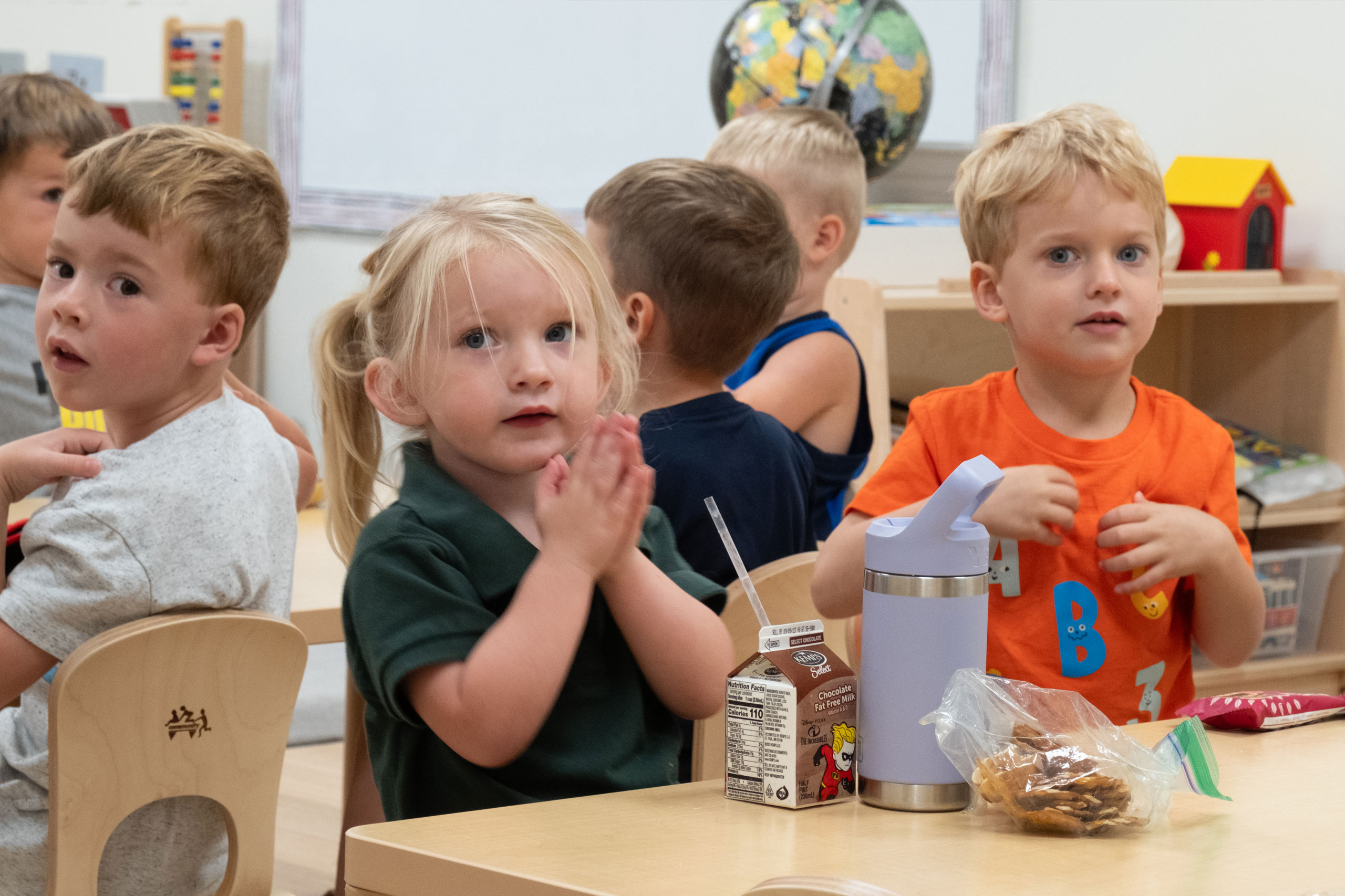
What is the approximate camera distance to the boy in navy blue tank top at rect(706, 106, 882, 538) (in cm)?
200

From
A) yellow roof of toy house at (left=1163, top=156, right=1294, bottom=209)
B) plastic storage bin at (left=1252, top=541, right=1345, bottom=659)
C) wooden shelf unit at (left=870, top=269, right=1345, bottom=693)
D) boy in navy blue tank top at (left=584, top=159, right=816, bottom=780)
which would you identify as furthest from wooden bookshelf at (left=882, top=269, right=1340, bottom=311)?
boy in navy blue tank top at (left=584, top=159, right=816, bottom=780)

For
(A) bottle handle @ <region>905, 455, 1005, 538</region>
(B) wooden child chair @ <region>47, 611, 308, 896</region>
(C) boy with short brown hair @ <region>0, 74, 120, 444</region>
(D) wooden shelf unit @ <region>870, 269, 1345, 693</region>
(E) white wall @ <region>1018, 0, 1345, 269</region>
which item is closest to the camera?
(A) bottle handle @ <region>905, 455, 1005, 538</region>

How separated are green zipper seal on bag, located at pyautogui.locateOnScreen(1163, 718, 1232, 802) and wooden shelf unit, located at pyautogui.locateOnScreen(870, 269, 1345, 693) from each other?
5.34 feet

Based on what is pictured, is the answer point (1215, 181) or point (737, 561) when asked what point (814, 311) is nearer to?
point (1215, 181)

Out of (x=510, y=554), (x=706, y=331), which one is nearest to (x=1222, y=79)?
(x=706, y=331)

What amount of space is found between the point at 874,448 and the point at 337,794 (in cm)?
134

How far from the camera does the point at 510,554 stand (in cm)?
104

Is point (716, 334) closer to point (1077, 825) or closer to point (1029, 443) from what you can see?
point (1029, 443)

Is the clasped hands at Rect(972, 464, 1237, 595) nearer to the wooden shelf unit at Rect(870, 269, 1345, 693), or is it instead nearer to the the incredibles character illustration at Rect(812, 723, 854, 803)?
the the incredibles character illustration at Rect(812, 723, 854, 803)

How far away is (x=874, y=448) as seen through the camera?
2.29 m

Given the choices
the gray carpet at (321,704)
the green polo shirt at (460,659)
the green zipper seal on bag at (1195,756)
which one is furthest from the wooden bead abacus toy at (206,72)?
the green zipper seal on bag at (1195,756)

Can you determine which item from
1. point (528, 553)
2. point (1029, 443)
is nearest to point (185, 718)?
point (528, 553)

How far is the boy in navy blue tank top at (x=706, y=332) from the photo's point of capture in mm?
1495

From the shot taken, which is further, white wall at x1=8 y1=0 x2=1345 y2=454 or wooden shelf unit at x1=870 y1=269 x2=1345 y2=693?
white wall at x1=8 y1=0 x2=1345 y2=454
